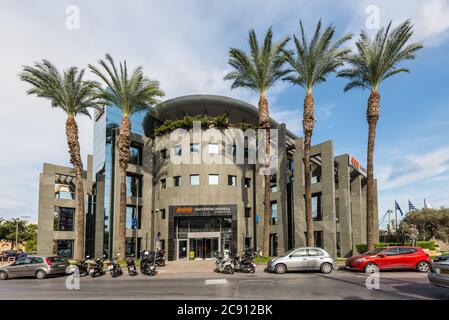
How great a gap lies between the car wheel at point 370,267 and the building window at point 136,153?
2617 centimetres

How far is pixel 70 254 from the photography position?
4144 cm

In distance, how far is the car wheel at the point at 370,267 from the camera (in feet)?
61.9

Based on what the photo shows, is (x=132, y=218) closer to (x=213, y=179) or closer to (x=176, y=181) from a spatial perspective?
(x=176, y=181)

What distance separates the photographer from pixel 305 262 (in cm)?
1948

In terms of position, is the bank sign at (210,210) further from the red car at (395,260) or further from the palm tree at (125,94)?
the red car at (395,260)

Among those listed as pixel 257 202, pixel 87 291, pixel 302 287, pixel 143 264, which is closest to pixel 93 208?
pixel 257 202

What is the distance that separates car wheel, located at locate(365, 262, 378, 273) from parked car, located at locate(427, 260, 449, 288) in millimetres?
7425

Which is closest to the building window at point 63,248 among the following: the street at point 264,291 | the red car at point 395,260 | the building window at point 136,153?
the building window at point 136,153

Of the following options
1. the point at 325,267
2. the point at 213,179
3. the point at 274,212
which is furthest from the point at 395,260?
the point at 213,179

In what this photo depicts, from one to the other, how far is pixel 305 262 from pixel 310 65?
48.8ft

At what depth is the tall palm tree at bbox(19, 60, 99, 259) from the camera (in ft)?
90.4

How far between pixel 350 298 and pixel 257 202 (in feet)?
84.6

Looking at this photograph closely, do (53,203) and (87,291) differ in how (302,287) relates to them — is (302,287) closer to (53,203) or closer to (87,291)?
(87,291)
